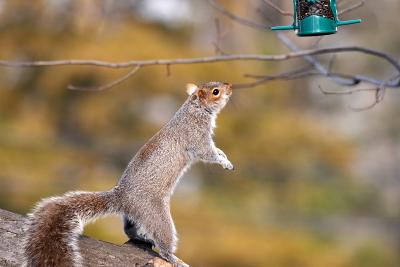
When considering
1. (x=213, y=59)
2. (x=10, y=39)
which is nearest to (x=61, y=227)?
(x=213, y=59)

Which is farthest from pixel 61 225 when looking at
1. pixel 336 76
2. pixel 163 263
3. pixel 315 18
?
pixel 336 76

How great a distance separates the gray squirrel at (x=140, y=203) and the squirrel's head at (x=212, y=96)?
0.01 metres

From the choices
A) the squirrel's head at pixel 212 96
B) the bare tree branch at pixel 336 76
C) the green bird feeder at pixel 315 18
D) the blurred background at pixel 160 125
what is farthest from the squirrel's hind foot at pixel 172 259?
the blurred background at pixel 160 125

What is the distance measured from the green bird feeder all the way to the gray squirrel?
50cm

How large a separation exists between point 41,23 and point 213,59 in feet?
27.7

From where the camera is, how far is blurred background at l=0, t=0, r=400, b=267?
1105 centimetres

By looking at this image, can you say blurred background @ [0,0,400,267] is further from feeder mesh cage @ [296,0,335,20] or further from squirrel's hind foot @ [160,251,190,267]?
squirrel's hind foot @ [160,251,190,267]

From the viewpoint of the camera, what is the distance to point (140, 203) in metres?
3.76

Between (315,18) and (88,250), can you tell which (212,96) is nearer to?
(315,18)

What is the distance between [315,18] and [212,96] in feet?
2.21

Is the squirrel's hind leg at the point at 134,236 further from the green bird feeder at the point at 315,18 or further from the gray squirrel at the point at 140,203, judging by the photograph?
the green bird feeder at the point at 315,18

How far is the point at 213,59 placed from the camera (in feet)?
14.0

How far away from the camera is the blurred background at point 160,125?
11.0 m

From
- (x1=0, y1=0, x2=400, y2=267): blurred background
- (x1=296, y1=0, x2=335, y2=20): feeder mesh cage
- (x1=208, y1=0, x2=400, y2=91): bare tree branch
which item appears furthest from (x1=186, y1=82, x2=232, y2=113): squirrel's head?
(x1=0, y1=0, x2=400, y2=267): blurred background
